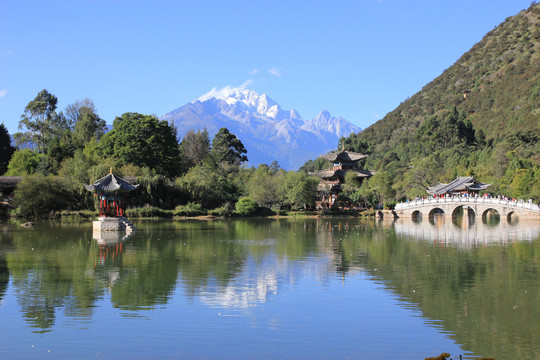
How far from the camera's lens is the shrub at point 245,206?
58.8m

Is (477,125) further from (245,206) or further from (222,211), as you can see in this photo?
(222,211)

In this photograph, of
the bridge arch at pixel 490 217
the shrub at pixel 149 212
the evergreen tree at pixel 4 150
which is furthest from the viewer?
the evergreen tree at pixel 4 150

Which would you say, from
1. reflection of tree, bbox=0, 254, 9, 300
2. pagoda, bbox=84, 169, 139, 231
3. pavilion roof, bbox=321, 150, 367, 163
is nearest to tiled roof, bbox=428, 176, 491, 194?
pavilion roof, bbox=321, 150, 367, 163

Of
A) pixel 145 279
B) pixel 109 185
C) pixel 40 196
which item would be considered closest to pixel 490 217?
pixel 109 185

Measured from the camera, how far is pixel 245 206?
5900cm

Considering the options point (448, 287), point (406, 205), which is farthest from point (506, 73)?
point (448, 287)

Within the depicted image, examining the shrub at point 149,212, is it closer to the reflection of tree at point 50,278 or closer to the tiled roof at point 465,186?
the reflection of tree at point 50,278

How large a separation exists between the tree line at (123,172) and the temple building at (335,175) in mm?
4011

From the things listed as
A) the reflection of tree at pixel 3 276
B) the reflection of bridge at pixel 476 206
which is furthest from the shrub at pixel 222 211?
the reflection of tree at pixel 3 276

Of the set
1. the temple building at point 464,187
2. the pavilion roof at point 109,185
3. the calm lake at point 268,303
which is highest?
the temple building at point 464,187

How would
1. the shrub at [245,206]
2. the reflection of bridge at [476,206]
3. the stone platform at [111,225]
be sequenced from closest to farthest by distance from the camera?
the stone platform at [111,225], the reflection of bridge at [476,206], the shrub at [245,206]

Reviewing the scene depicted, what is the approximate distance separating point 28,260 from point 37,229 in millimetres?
17510

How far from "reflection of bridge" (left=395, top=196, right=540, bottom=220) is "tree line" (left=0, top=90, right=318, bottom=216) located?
34.8 ft

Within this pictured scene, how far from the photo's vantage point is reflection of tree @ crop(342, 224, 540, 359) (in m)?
11.4
